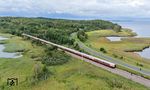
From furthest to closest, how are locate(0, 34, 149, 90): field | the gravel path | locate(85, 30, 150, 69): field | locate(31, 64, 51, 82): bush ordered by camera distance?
locate(85, 30, 150, 69): field → locate(31, 64, 51, 82): bush → the gravel path → locate(0, 34, 149, 90): field

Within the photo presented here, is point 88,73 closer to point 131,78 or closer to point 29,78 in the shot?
point 131,78

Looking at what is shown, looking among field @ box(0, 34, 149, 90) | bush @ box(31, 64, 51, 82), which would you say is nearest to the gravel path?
field @ box(0, 34, 149, 90)

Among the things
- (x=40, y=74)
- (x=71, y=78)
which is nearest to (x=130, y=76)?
(x=71, y=78)

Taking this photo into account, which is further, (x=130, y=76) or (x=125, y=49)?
(x=125, y=49)

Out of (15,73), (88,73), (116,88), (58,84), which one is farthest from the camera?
(15,73)

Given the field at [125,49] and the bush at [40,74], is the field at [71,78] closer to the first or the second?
the bush at [40,74]

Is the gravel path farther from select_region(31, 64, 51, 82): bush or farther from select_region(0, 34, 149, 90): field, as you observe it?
select_region(31, 64, 51, 82): bush

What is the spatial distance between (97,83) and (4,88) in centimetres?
2294

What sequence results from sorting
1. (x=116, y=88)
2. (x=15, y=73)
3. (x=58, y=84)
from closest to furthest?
(x=116, y=88)
(x=58, y=84)
(x=15, y=73)

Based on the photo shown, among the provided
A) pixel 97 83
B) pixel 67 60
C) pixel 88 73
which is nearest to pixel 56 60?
pixel 67 60

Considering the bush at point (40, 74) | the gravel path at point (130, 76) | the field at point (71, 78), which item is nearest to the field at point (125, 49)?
the gravel path at point (130, 76)

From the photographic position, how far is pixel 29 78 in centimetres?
6675

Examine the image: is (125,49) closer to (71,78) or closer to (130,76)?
(130,76)

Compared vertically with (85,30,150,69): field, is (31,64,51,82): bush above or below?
above
